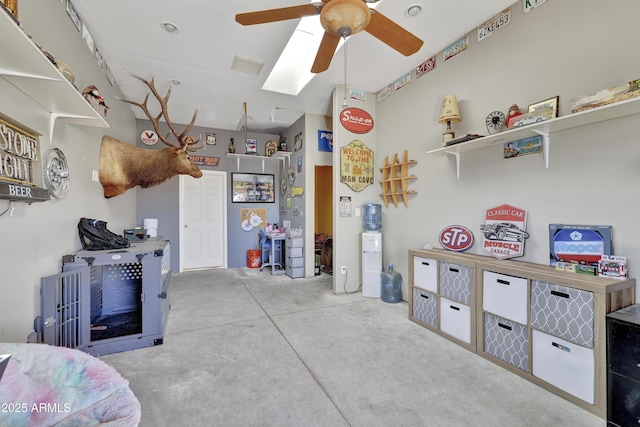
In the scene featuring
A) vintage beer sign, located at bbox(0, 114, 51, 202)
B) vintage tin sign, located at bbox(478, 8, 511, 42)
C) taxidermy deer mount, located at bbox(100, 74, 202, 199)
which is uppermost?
vintage tin sign, located at bbox(478, 8, 511, 42)

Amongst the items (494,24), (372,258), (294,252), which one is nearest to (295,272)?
(294,252)

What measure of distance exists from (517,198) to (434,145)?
1163mm

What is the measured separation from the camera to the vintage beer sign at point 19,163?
1.49 metres

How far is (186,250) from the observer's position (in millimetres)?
5703

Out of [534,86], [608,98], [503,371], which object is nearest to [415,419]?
[503,371]

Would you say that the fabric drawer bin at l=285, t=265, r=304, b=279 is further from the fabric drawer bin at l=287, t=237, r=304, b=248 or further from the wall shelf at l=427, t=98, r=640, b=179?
the wall shelf at l=427, t=98, r=640, b=179

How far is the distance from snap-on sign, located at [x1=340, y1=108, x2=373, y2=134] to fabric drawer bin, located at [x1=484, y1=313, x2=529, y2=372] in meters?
2.95

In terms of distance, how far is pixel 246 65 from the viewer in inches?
137

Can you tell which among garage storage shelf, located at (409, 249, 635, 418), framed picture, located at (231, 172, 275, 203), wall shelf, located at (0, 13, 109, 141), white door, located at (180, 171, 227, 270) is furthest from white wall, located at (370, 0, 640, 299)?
white door, located at (180, 171, 227, 270)

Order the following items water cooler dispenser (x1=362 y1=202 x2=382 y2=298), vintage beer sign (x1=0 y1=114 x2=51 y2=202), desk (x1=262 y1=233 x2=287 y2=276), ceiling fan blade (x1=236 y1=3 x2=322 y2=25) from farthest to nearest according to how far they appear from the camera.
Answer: desk (x1=262 y1=233 x2=287 y2=276) < water cooler dispenser (x1=362 y1=202 x2=382 y2=298) < ceiling fan blade (x1=236 y1=3 x2=322 y2=25) < vintage beer sign (x1=0 y1=114 x2=51 y2=202)

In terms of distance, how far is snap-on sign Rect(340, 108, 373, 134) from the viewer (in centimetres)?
413

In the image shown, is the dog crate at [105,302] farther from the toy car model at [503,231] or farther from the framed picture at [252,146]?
the framed picture at [252,146]

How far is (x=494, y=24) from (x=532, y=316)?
2.64 meters

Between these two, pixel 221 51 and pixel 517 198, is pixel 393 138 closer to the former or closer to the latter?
pixel 517 198
